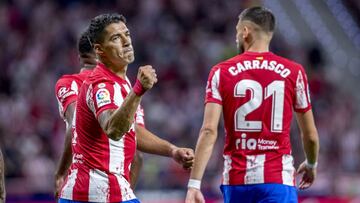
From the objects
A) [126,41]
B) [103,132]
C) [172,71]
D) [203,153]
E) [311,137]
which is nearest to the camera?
[103,132]

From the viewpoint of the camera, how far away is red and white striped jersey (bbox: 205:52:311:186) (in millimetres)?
8297

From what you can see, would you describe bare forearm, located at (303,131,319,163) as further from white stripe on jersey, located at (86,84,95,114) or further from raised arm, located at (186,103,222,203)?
white stripe on jersey, located at (86,84,95,114)

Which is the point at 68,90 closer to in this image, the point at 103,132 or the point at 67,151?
the point at 67,151

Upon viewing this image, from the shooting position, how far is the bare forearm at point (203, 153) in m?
8.06

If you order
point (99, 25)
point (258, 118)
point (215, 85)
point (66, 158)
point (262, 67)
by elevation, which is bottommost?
point (66, 158)

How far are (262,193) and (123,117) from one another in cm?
A: 157

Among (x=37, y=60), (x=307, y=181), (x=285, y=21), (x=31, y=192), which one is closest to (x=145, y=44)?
(x=37, y=60)

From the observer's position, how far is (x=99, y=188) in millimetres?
7770

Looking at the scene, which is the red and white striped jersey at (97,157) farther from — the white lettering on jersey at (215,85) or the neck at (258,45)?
the neck at (258,45)

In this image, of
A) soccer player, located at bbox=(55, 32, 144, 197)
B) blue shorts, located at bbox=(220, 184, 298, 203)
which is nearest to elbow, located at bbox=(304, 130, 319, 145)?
blue shorts, located at bbox=(220, 184, 298, 203)

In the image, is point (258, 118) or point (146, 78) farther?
point (258, 118)

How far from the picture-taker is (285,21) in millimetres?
22156

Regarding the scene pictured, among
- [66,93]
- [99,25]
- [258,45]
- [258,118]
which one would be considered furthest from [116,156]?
[258,45]

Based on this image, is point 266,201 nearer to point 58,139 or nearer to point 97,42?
point 97,42
